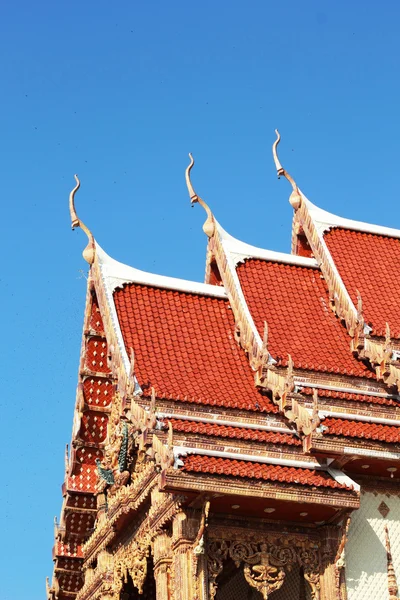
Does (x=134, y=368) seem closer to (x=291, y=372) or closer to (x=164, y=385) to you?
(x=164, y=385)

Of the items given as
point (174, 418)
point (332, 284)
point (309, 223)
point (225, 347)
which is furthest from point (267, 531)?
point (309, 223)

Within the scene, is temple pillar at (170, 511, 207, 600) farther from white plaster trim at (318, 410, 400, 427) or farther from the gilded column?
white plaster trim at (318, 410, 400, 427)

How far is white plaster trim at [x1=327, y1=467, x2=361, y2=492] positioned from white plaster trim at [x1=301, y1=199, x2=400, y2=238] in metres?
6.22

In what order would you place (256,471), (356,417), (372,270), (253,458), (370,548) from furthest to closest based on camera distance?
1. (372,270)
2. (356,417)
3. (370,548)
4. (253,458)
5. (256,471)

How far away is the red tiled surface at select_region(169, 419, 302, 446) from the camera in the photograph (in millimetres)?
20203

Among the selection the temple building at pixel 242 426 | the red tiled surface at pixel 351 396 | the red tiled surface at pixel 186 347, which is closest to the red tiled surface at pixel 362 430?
the temple building at pixel 242 426

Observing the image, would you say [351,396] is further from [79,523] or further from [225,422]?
[79,523]

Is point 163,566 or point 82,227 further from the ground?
point 82,227

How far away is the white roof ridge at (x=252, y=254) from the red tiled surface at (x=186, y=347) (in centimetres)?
102

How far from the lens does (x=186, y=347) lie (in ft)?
74.0

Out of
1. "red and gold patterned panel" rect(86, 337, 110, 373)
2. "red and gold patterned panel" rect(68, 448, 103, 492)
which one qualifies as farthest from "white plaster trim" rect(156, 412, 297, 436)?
"red and gold patterned panel" rect(68, 448, 103, 492)

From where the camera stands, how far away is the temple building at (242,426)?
1969cm

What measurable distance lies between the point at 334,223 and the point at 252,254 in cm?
195

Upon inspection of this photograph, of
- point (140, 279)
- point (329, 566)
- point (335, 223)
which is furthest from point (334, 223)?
point (329, 566)
